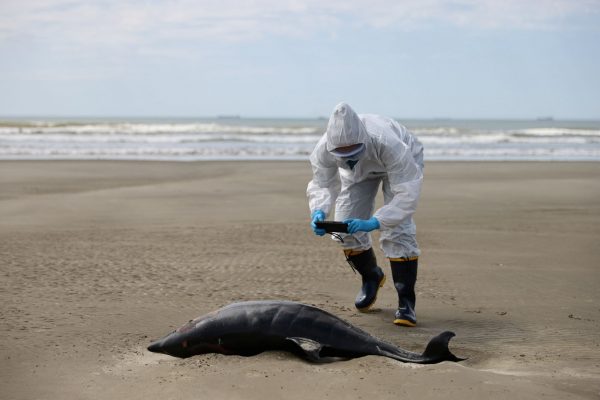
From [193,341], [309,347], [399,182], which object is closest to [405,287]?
[399,182]

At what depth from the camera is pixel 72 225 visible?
10547mm

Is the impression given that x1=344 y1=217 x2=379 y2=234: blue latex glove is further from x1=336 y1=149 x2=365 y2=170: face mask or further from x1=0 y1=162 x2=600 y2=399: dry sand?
x1=0 y1=162 x2=600 y2=399: dry sand

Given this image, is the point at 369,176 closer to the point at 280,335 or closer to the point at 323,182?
the point at 323,182

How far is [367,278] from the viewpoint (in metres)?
6.29

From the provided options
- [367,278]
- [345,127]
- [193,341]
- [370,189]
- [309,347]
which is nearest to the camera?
[309,347]

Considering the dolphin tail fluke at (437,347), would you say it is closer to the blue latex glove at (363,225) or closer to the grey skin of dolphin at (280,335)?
the grey skin of dolphin at (280,335)

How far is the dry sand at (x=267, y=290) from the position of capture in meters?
4.21

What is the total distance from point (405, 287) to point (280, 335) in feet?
5.33

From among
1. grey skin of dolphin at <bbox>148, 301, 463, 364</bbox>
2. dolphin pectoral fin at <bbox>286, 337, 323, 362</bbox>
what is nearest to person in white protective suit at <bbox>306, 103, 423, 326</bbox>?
grey skin of dolphin at <bbox>148, 301, 463, 364</bbox>

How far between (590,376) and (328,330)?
60.9 inches

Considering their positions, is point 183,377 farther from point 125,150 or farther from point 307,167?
point 125,150

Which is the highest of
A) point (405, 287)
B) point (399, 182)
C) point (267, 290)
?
point (399, 182)

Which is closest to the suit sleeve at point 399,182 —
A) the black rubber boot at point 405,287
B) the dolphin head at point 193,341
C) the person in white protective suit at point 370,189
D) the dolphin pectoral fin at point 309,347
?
the person in white protective suit at point 370,189

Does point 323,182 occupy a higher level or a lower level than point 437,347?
higher
